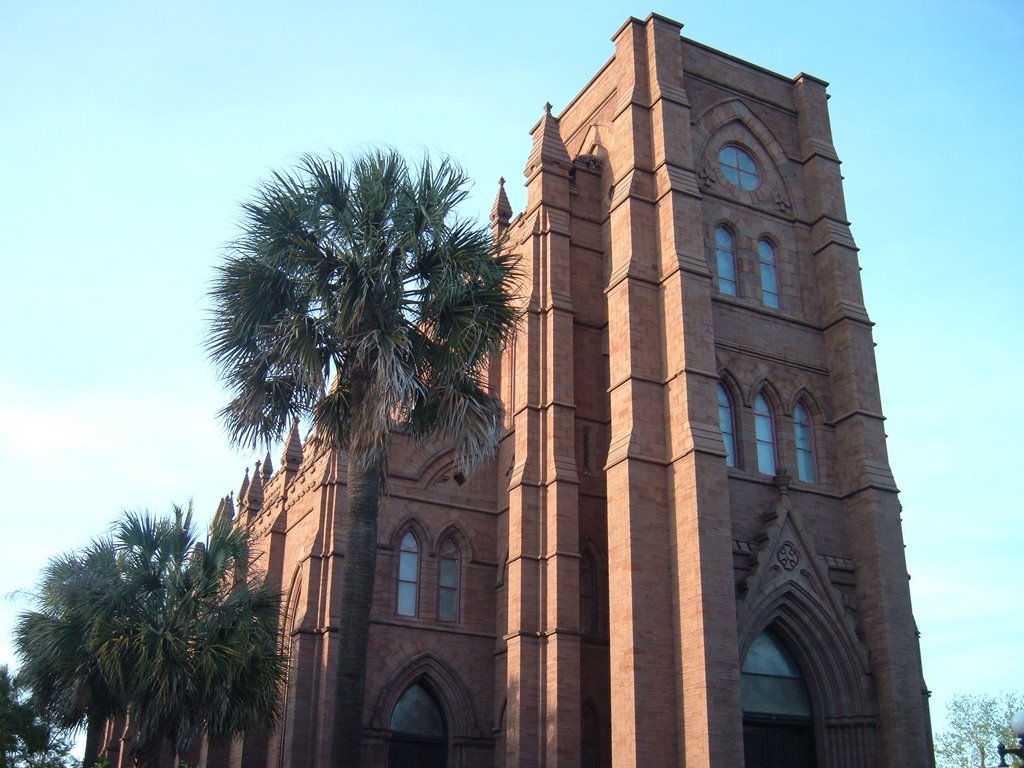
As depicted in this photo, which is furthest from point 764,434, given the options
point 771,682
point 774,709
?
point 774,709

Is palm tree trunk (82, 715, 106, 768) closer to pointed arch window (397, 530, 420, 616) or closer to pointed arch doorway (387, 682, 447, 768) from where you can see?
pointed arch doorway (387, 682, 447, 768)

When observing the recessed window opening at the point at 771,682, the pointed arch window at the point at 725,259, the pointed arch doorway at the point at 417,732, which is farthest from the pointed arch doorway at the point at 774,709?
the pointed arch window at the point at 725,259

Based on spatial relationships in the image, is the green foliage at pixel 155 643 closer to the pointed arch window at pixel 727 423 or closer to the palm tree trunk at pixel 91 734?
the palm tree trunk at pixel 91 734

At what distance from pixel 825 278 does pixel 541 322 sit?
23.2 ft

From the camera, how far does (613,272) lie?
2580 centimetres

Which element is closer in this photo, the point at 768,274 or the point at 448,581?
the point at 448,581

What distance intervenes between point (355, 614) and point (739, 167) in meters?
17.9

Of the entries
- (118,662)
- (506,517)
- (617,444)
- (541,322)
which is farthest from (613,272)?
(118,662)

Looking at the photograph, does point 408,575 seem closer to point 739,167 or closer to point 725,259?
point 725,259

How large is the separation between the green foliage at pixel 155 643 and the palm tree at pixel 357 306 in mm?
4347

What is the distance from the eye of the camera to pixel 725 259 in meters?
27.4

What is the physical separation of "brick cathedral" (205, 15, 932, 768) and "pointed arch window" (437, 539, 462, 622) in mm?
71

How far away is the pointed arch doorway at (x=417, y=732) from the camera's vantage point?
25.2m

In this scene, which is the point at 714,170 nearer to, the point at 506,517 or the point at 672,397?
the point at 672,397
